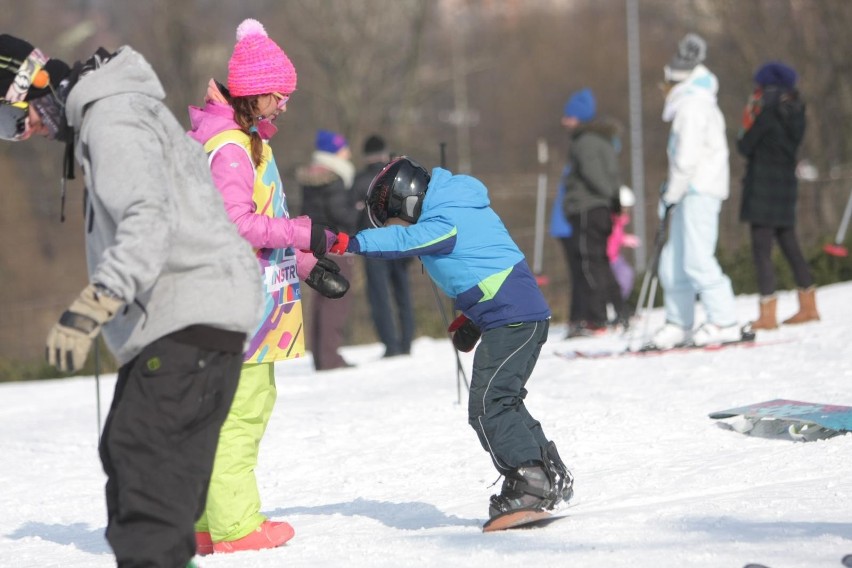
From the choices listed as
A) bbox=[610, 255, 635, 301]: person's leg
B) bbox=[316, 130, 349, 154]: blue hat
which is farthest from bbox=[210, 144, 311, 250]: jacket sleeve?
bbox=[610, 255, 635, 301]: person's leg

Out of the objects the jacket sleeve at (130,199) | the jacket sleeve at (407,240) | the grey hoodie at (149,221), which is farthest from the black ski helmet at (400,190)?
the jacket sleeve at (130,199)

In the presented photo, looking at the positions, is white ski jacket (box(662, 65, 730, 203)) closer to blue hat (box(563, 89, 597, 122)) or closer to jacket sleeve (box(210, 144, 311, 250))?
blue hat (box(563, 89, 597, 122))

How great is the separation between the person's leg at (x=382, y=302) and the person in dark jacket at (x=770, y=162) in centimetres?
299

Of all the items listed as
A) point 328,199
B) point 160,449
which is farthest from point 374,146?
point 160,449

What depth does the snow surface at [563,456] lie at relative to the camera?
14.7 feet

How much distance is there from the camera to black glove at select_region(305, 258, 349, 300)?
16.3 ft

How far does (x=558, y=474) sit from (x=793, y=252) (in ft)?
18.9

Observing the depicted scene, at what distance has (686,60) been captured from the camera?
948 centimetres

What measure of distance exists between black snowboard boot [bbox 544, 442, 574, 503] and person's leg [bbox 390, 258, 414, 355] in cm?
645

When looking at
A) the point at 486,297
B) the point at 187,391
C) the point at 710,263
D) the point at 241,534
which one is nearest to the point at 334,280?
the point at 486,297

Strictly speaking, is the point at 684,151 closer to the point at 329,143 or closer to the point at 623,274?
the point at 329,143

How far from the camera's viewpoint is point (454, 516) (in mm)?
5367

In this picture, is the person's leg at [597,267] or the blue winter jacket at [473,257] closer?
the blue winter jacket at [473,257]

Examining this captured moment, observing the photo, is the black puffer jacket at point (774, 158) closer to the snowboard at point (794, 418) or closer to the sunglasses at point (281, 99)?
the snowboard at point (794, 418)
